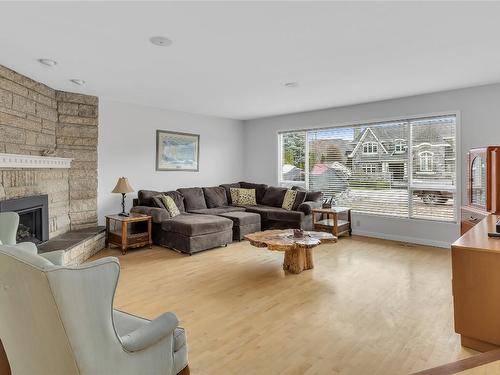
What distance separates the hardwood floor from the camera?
205 centimetres

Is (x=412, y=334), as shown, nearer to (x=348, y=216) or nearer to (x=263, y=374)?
(x=263, y=374)

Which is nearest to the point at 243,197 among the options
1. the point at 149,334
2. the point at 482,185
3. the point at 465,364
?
the point at 482,185

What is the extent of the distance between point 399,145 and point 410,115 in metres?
0.52

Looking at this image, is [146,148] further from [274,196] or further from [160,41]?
[160,41]

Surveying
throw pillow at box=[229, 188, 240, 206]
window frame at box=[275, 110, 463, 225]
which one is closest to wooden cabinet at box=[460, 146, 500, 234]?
window frame at box=[275, 110, 463, 225]

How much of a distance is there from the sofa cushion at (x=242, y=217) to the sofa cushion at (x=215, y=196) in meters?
0.74

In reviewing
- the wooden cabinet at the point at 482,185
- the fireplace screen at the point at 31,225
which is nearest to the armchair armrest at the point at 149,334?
the fireplace screen at the point at 31,225

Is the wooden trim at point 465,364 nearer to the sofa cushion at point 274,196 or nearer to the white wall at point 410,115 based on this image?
the white wall at point 410,115

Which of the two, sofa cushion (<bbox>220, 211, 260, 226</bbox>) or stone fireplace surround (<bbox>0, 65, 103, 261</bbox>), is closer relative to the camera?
stone fireplace surround (<bbox>0, 65, 103, 261</bbox>)

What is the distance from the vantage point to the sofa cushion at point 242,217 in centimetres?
538

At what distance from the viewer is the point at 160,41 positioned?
2.80m

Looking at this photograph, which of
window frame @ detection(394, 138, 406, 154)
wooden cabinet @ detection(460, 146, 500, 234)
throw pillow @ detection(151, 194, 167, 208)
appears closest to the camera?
wooden cabinet @ detection(460, 146, 500, 234)

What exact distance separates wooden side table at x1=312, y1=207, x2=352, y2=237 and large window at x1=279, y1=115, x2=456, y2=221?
0.32 meters

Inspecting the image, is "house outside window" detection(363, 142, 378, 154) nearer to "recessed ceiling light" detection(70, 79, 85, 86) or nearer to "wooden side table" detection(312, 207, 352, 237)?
"wooden side table" detection(312, 207, 352, 237)
